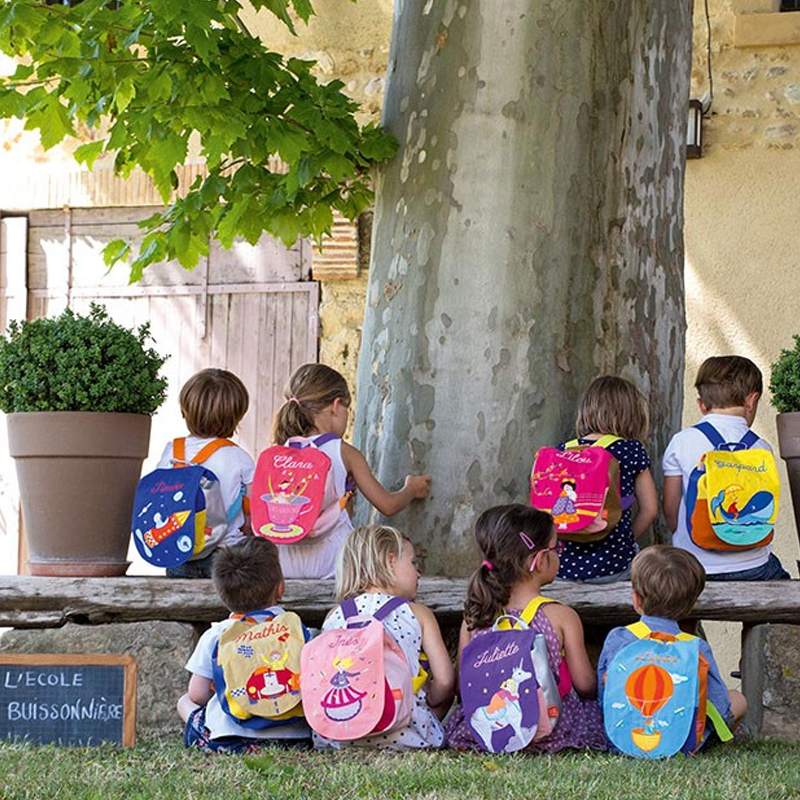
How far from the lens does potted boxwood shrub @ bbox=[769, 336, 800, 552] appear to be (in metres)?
5.32

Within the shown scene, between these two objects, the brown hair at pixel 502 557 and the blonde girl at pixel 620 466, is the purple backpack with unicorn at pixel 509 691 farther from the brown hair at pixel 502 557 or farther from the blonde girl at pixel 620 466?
the blonde girl at pixel 620 466

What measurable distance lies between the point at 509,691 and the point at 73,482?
181 cm

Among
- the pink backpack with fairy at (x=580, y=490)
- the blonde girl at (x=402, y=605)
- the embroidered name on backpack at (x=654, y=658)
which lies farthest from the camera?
the pink backpack with fairy at (x=580, y=490)

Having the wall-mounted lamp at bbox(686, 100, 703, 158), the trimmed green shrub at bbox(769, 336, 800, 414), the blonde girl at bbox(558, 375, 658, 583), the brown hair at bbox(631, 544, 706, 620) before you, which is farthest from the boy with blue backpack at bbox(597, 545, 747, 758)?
the wall-mounted lamp at bbox(686, 100, 703, 158)

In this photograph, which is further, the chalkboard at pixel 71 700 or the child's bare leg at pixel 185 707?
the child's bare leg at pixel 185 707

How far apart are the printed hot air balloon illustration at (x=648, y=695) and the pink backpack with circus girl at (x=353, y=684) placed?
682 millimetres

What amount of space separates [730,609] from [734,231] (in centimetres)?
364

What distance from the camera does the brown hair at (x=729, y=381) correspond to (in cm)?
539

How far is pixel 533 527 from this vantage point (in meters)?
4.62

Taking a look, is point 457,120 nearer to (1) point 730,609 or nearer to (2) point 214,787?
(1) point 730,609

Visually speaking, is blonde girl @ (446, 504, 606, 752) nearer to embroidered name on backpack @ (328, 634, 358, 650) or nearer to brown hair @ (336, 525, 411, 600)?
brown hair @ (336, 525, 411, 600)

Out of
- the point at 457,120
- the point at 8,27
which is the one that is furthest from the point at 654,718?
the point at 8,27

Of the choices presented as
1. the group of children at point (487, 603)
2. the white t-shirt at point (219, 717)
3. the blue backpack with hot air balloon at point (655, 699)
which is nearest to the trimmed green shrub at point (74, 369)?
the group of children at point (487, 603)

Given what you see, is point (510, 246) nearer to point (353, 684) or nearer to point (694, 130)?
point (353, 684)
